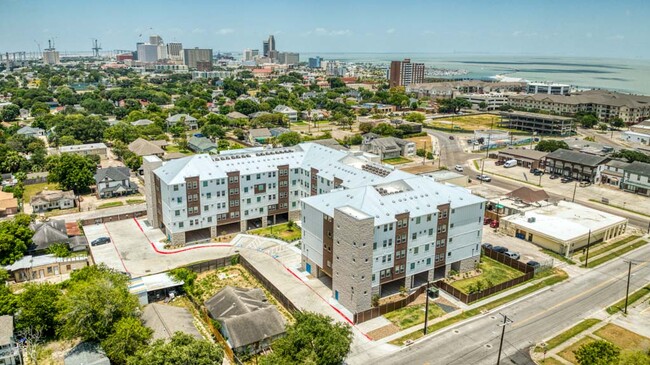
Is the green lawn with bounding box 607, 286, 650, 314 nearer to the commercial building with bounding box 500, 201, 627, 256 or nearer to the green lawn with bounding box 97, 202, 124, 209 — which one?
the commercial building with bounding box 500, 201, 627, 256

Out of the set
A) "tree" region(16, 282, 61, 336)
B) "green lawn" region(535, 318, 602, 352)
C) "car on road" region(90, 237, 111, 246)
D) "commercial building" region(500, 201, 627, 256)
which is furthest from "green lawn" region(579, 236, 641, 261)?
"car on road" region(90, 237, 111, 246)

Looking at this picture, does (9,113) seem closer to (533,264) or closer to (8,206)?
(8,206)

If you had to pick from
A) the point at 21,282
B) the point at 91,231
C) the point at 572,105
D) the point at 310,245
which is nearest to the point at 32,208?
the point at 91,231

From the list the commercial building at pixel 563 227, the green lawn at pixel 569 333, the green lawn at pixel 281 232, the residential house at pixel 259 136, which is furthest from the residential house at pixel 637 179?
the residential house at pixel 259 136

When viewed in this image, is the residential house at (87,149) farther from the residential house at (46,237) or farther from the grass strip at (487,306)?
the grass strip at (487,306)

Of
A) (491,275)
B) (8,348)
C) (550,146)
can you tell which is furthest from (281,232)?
(550,146)
